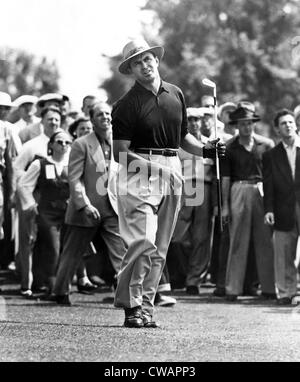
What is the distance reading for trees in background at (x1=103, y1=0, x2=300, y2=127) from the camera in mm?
54094

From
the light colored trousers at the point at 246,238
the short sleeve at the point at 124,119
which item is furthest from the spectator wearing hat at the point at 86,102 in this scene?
the short sleeve at the point at 124,119

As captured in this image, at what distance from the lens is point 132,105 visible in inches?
417

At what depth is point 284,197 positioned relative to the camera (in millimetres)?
14547

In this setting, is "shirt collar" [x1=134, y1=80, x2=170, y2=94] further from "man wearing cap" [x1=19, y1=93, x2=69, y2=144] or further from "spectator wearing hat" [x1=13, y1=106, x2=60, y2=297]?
"man wearing cap" [x1=19, y1=93, x2=69, y2=144]

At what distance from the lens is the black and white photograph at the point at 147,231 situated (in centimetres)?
946

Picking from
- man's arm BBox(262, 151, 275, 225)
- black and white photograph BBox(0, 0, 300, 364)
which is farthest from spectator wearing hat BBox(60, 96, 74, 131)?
man's arm BBox(262, 151, 275, 225)

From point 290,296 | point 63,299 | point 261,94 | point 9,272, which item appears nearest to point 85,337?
point 63,299

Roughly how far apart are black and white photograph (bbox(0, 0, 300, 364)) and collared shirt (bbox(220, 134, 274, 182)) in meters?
0.02

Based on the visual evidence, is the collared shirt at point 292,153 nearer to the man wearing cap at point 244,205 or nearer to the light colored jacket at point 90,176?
the man wearing cap at point 244,205

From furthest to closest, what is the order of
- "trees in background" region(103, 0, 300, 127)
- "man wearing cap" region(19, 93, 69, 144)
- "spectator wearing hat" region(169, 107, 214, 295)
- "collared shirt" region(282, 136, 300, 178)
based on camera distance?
"trees in background" region(103, 0, 300, 127)
"man wearing cap" region(19, 93, 69, 144)
"spectator wearing hat" region(169, 107, 214, 295)
"collared shirt" region(282, 136, 300, 178)

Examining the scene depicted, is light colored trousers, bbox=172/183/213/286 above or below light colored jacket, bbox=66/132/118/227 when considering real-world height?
below

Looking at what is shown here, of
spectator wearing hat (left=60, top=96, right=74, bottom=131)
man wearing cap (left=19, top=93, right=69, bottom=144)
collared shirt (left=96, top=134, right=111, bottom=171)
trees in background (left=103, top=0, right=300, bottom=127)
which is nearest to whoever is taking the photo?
collared shirt (left=96, top=134, right=111, bottom=171)

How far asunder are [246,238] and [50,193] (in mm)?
2468
